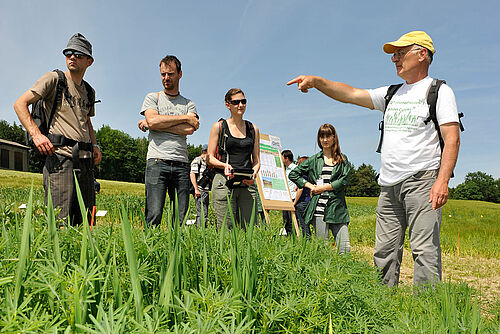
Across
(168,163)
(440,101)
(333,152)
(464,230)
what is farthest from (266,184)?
(464,230)

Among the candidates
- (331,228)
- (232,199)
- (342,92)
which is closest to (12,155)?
(232,199)

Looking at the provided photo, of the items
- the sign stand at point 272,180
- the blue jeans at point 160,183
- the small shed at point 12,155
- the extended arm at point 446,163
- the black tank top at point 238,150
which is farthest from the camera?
the small shed at point 12,155

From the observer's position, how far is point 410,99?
3.07 meters

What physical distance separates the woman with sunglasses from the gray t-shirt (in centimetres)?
36

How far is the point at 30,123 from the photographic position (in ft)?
9.93

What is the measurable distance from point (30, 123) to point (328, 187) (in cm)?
349

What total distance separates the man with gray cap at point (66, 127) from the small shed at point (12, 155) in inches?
2921

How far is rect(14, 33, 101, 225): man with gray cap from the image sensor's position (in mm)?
3041

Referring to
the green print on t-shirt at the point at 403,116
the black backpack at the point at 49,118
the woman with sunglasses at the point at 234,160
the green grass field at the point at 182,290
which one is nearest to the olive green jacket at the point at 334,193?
the woman with sunglasses at the point at 234,160

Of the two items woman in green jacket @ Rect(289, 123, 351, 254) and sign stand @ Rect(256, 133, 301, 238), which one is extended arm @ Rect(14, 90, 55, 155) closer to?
woman in green jacket @ Rect(289, 123, 351, 254)

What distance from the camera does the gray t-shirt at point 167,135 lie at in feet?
12.8

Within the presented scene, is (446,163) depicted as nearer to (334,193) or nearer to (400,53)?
(400,53)

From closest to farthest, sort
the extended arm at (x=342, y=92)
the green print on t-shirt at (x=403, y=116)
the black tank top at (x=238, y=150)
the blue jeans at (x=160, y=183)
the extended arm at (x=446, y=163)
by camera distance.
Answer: the extended arm at (x=446, y=163), the green print on t-shirt at (x=403, y=116), the extended arm at (x=342, y=92), the blue jeans at (x=160, y=183), the black tank top at (x=238, y=150)

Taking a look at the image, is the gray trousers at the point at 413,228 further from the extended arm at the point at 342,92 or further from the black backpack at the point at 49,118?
the black backpack at the point at 49,118
